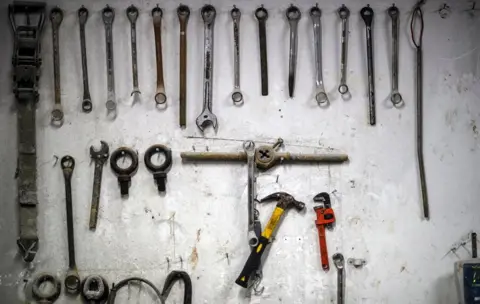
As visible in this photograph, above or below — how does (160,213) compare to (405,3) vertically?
below

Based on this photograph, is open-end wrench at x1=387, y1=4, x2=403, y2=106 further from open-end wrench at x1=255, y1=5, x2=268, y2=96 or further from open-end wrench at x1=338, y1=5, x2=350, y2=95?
open-end wrench at x1=255, y1=5, x2=268, y2=96

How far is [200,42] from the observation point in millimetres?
2504

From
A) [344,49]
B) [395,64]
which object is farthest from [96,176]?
[395,64]

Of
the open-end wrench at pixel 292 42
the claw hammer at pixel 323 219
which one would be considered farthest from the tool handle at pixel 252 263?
the open-end wrench at pixel 292 42

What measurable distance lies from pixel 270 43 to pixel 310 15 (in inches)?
7.7

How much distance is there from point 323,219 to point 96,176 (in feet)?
2.95

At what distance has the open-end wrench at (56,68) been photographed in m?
2.46

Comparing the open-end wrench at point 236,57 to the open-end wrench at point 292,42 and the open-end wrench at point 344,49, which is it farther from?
the open-end wrench at point 344,49

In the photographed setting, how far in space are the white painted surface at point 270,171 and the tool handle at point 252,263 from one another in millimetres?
78

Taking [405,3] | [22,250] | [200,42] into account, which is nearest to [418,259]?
[405,3]

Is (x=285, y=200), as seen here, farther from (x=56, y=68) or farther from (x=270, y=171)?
(x=56, y=68)

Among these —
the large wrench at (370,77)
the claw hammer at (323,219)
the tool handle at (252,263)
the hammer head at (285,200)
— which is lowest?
the tool handle at (252,263)

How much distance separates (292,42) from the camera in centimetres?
249

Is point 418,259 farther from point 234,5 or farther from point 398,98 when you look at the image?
point 234,5
